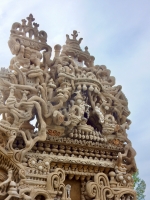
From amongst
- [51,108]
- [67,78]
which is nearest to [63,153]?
[51,108]

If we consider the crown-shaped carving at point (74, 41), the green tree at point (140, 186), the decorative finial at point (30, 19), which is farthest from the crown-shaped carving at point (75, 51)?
the green tree at point (140, 186)

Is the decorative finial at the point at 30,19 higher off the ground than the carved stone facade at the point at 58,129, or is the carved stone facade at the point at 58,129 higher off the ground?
the decorative finial at the point at 30,19

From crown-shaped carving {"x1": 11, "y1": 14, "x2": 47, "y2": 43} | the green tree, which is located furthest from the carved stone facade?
the green tree

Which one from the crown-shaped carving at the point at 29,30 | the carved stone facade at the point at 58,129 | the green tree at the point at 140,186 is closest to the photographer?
the carved stone facade at the point at 58,129

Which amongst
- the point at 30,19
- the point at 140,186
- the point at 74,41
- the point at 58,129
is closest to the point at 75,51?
the point at 74,41

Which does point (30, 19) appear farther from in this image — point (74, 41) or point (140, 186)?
point (140, 186)

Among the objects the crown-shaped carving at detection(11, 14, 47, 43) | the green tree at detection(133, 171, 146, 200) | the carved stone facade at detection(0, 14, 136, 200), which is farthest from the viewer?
the green tree at detection(133, 171, 146, 200)

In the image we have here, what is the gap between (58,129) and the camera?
474 cm

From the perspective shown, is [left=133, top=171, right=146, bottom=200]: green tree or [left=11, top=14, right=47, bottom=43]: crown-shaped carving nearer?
[left=11, top=14, right=47, bottom=43]: crown-shaped carving

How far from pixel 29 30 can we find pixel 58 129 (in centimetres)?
219

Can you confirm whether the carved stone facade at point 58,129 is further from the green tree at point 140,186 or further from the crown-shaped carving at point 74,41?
the green tree at point 140,186

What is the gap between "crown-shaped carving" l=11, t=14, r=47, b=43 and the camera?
17.6 feet

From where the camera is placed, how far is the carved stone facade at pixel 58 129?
13.3 feet

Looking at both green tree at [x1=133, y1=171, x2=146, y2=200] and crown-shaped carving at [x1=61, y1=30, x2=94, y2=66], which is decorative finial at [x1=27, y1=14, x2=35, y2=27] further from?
green tree at [x1=133, y1=171, x2=146, y2=200]
